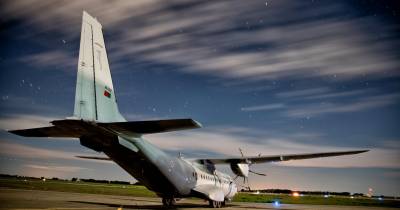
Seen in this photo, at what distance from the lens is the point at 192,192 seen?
75.9 ft

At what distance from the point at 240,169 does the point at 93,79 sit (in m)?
16.9

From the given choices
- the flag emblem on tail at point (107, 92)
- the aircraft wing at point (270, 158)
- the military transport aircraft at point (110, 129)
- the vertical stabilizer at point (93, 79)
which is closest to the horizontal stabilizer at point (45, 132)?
the military transport aircraft at point (110, 129)

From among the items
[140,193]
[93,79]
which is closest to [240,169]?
[93,79]

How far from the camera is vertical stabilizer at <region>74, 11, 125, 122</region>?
1303 cm

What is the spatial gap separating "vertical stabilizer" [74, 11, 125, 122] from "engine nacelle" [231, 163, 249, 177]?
14.7 meters

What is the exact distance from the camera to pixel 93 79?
1376cm

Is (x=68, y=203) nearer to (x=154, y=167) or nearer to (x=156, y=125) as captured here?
(x=154, y=167)

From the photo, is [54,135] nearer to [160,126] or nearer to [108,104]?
[108,104]

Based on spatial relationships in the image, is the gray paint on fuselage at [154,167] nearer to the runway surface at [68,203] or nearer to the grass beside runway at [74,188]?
the runway surface at [68,203]

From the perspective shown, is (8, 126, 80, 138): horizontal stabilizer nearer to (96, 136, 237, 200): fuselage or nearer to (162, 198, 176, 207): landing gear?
(96, 136, 237, 200): fuselage

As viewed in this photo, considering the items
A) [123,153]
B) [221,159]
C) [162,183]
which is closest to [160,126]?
[123,153]

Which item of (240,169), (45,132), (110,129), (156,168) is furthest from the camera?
(240,169)

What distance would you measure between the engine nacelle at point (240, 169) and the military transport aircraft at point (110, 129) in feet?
17.0

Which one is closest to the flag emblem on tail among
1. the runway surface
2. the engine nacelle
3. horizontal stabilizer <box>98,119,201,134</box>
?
horizontal stabilizer <box>98,119,201,134</box>
